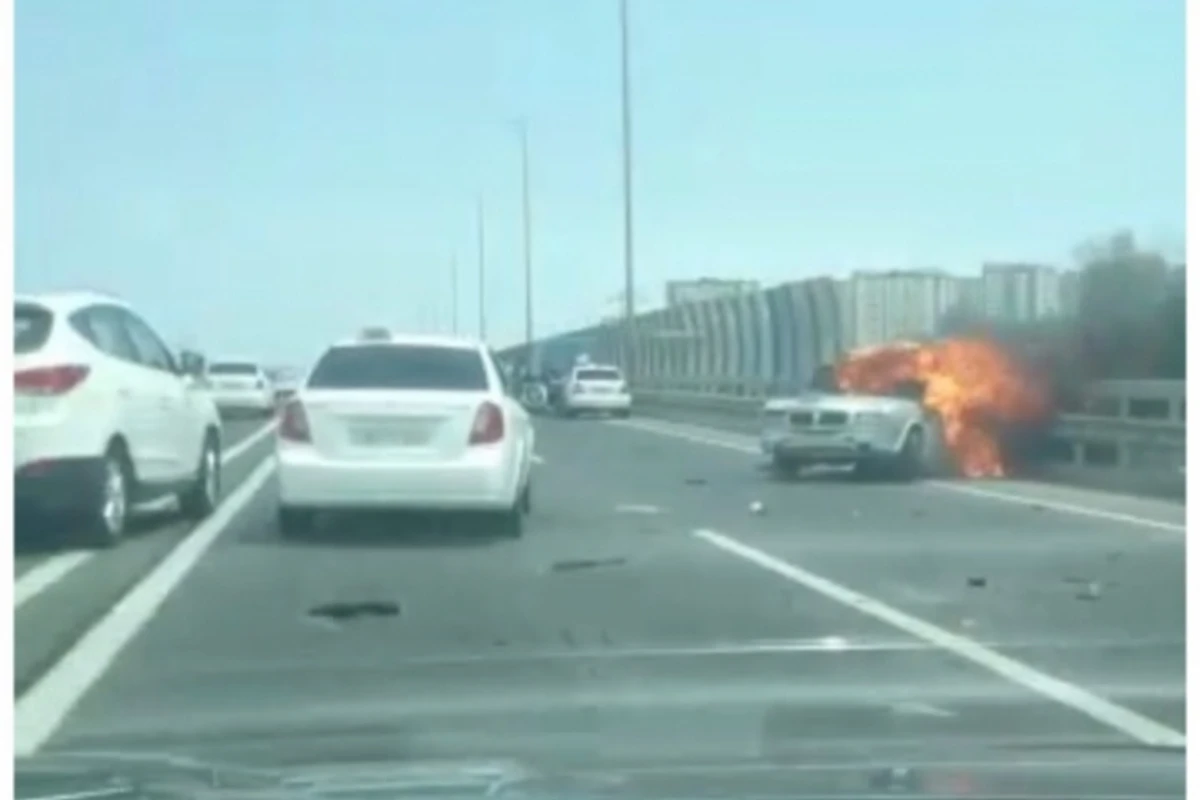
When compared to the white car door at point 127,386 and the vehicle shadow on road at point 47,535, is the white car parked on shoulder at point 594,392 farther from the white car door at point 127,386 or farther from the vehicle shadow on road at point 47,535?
the white car door at point 127,386

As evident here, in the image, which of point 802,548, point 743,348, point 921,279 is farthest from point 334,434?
point 743,348

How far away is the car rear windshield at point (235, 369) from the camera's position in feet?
94.5

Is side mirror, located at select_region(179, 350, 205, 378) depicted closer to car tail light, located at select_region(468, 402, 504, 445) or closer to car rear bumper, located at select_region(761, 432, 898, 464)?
car tail light, located at select_region(468, 402, 504, 445)

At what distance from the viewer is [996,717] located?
10.4m

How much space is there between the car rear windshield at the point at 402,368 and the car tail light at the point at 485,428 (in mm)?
331

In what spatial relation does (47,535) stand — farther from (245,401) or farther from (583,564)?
(245,401)

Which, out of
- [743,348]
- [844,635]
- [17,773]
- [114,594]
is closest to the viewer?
[17,773]

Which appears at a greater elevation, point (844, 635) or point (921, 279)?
point (921, 279)

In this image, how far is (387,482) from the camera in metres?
19.2

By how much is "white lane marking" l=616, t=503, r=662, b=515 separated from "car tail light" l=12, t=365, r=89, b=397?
6.46m

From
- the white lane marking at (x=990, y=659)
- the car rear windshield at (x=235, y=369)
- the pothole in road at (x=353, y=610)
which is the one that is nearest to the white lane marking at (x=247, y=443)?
the car rear windshield at (x=235, y=369)

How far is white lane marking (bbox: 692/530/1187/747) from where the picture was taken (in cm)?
1021

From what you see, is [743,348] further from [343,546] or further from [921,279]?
[343,546]

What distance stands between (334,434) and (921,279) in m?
17.3
